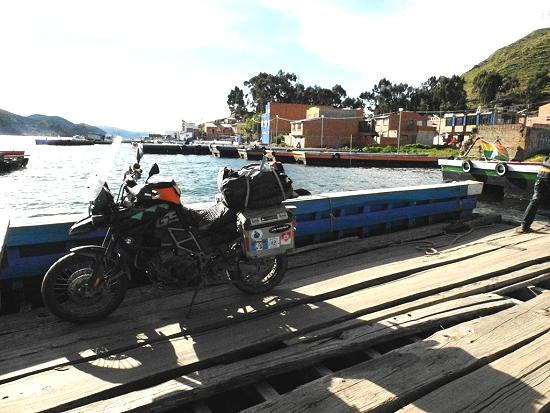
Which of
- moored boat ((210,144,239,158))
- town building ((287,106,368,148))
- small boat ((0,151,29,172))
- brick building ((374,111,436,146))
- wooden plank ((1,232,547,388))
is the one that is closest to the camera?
wooden plank ((1,232,547,388))

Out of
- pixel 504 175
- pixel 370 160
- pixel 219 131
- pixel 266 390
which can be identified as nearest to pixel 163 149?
pixel 370 160

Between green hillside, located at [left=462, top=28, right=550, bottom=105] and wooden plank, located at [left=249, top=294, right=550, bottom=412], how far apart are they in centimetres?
11274

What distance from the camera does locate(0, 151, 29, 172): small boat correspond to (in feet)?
105

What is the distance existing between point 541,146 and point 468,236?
3719cm

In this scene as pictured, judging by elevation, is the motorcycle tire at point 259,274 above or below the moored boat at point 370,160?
above

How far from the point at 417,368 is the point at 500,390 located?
47cm

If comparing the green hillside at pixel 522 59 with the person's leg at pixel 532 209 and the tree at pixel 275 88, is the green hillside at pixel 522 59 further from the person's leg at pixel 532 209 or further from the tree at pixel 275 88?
the person's leg at pixel 532 209

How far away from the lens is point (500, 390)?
241 cm

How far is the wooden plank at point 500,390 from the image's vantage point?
226 centimetres

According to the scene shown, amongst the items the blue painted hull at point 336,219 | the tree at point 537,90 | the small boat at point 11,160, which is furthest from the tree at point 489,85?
the blue painted hull at point 336,219

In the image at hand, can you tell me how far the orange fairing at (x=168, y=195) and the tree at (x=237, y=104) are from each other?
→ 13533cm

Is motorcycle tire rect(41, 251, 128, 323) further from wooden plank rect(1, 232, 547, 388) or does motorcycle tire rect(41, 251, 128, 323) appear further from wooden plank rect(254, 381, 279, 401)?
wooden plank rect(254, 381, 279, 401)

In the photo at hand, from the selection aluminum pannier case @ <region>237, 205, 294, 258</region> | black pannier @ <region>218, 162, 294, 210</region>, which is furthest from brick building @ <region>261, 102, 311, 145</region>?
aluminum pannier case @ <region>237, 205, 294, 258</region>

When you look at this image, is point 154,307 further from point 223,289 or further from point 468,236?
point 468,236
